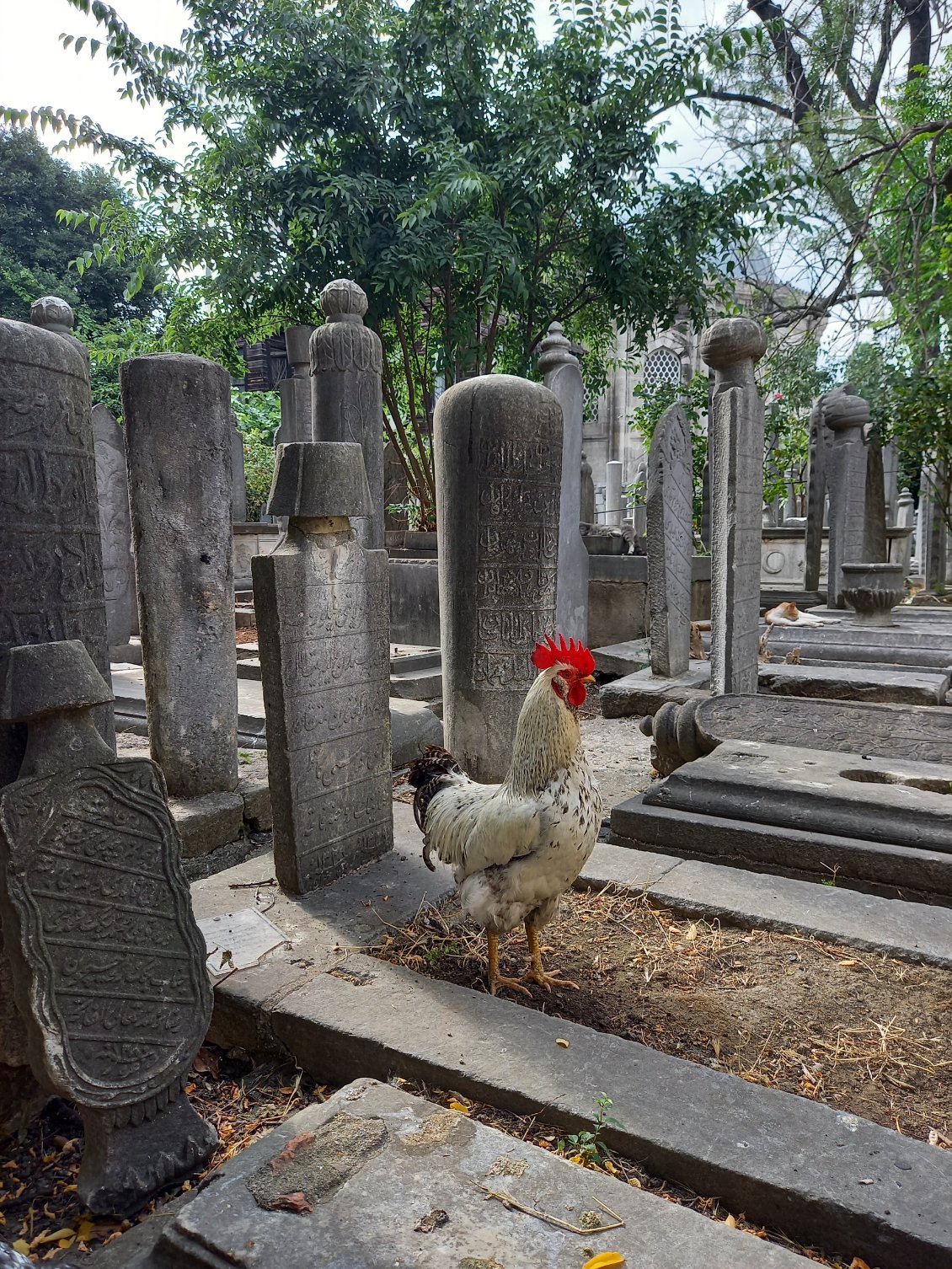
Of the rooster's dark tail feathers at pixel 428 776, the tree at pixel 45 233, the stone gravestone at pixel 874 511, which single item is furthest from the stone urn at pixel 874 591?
the tree at pixel 45 233

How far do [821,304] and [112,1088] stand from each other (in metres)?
12.0

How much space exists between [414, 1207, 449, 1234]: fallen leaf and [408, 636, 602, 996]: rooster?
943mm

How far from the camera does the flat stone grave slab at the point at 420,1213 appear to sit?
5.05 ft

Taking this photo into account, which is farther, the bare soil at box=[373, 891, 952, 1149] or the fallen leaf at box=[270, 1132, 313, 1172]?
the bare soil at box=[373, 891, 952, 1149]

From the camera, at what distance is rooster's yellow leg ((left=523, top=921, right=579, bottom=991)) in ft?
8.64

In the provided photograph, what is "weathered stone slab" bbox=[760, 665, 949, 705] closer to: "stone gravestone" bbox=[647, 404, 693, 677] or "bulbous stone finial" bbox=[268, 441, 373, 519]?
"stone gravestone" bbox=[647, 404, 693, 677]

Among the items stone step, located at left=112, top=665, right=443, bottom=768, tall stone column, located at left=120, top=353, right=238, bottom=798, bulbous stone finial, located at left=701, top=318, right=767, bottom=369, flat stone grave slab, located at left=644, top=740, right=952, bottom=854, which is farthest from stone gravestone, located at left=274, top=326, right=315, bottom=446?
flat stone grave slab, located at left=644, top=740, right=952, bottom=854

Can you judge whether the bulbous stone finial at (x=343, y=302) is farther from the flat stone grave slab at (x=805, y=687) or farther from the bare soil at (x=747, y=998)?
the bare soil at (x=747, y=998)

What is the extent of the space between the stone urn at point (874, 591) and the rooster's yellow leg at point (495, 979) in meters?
6.79

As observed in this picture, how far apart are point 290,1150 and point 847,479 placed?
1034 centimetres

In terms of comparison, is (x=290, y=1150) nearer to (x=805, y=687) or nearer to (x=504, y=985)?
(x=504, y=985)

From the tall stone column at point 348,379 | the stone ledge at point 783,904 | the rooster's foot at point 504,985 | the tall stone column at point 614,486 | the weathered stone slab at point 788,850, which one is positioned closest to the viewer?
the rooster's foot at point 504,985

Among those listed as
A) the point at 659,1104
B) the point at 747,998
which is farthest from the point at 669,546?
the point at 659,1104

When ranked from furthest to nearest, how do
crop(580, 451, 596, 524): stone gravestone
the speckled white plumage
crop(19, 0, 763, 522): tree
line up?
1. crop(580, 451, 596, 524): stone gravestone
2. crop(19, 0, 763, 522): tree
3. the speckled white plumage
